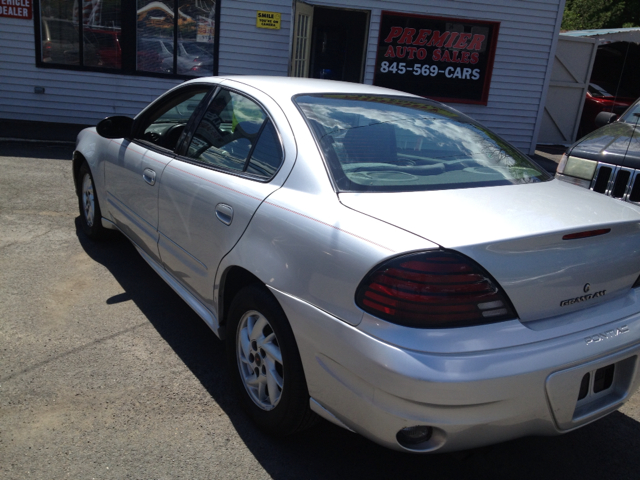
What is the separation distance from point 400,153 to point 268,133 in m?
0.66

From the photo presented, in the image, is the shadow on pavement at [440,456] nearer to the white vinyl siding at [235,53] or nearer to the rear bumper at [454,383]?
the rear bumper at [454,383]

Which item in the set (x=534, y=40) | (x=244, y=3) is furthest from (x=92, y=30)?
(x=534, y=40)

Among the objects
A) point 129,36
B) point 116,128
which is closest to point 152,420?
point 116,128

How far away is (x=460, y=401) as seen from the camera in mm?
1905

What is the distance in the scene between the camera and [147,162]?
368 centimetres

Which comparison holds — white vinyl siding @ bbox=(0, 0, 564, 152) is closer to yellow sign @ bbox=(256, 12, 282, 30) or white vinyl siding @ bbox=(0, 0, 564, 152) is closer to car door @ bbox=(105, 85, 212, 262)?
yellow sign @ bbox=(256, 12, 282, 30)

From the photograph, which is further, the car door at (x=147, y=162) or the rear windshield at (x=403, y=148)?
the car door at (x=147, y=162)

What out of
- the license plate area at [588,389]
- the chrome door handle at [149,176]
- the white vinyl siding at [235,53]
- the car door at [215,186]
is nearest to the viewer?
the license plate area at [588,389]

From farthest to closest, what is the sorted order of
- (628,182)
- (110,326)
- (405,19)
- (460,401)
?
1. (405,19)
2. (628,182)
3. (110,326)
4. (460,401)

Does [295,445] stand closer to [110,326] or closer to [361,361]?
[361,361]

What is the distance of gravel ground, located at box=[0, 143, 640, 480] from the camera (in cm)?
247

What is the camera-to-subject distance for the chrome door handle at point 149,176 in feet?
11.6

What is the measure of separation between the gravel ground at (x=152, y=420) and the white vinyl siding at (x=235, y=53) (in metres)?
8.12

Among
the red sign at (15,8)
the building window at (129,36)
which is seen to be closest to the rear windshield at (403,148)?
the building window at (129,36)
